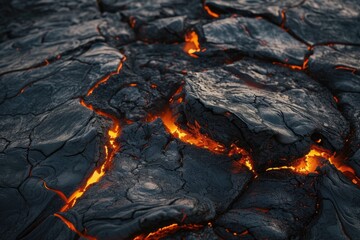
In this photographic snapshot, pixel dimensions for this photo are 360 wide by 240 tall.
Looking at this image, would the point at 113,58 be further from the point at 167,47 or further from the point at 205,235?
the point at 205,235

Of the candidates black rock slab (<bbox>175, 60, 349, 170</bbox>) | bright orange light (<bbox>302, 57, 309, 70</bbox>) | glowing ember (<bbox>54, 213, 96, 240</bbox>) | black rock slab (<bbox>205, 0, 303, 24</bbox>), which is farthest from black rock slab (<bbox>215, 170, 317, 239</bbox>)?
black rock slab (<bbox>205, 0, 303, 24</bbox>)

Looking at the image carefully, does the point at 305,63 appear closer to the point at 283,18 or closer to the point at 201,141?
the point at 283,18

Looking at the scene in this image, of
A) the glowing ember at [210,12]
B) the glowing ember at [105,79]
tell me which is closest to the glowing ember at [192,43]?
the glowing ember at [210,12]

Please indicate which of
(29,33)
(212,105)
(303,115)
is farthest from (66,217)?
(29,33)

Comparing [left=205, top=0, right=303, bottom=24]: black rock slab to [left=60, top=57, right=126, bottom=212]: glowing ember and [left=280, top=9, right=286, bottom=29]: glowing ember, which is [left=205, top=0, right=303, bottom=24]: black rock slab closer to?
[left=280, top=9, right=286, bottom=29]: glowing ember

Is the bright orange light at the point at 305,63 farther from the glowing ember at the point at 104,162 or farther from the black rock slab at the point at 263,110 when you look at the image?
the glowing ember at the point at 104,162

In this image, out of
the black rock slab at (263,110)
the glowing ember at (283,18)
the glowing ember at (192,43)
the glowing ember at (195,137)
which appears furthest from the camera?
the glowing ember at (283,18)
